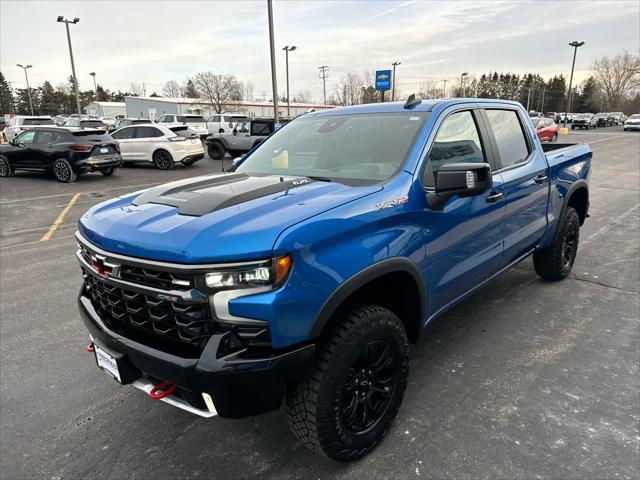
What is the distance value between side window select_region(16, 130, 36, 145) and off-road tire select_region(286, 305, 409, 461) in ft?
49.5

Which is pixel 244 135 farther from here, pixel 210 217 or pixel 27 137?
pixel 210 217

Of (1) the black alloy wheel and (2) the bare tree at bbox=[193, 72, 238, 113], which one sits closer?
(1) the black alloy wheel

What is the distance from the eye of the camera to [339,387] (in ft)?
6.81

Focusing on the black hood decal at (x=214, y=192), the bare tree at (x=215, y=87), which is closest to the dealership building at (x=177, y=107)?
the bare tree at (x=215, y=87)

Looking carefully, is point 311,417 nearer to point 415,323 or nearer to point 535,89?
point 415,323

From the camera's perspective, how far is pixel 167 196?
2.52 m

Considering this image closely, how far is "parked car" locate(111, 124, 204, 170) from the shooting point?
1650cm

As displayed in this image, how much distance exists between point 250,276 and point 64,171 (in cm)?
1388

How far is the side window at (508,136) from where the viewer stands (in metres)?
3.55

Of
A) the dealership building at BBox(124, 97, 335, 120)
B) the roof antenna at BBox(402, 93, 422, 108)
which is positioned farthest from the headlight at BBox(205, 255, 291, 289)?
the dealership building at BBox(124, 97, 335, 120)

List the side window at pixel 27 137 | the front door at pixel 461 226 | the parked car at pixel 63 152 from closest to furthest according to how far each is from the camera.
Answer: the front door at pixel 461 226
the parked car at pixel 63 152
the side window at pixel 27 137

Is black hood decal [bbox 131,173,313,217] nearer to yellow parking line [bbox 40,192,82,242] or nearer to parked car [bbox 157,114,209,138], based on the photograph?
yellow parking line [bbox 40,192,82,242]

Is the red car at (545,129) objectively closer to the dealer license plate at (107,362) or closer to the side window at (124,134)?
the side window at (124,134)

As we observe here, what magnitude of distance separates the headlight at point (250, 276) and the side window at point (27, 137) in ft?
49.0
